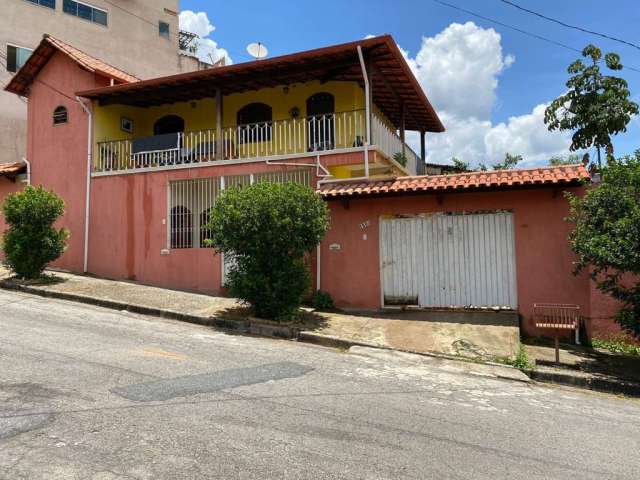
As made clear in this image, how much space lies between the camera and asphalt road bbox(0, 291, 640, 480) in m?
3.52

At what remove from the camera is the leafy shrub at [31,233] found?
11.8 meters

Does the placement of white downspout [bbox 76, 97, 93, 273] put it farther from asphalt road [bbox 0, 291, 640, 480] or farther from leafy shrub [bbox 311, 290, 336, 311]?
leafy shrub [bbox 311, 290, 336, 311]

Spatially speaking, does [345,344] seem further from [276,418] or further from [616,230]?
[616,230]

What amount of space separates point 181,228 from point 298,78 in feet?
16.1

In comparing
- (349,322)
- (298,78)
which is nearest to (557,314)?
(349,322)

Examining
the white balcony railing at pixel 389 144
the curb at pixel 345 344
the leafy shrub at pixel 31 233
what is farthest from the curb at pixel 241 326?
the white balcony railing at pixel 389 144

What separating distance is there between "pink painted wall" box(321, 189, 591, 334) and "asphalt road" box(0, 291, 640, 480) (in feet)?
10.2

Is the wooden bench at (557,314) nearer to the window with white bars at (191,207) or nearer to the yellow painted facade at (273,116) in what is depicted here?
the yellow painted facade at (273,116)

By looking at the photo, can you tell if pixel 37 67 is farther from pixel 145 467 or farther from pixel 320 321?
pixel 145 467

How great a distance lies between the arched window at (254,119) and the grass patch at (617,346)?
9.27 m

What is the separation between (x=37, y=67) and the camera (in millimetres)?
15305

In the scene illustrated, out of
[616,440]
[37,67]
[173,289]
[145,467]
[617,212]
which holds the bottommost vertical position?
[616,440]

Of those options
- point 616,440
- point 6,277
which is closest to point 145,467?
point 616,440

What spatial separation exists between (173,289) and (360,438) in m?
9.30
